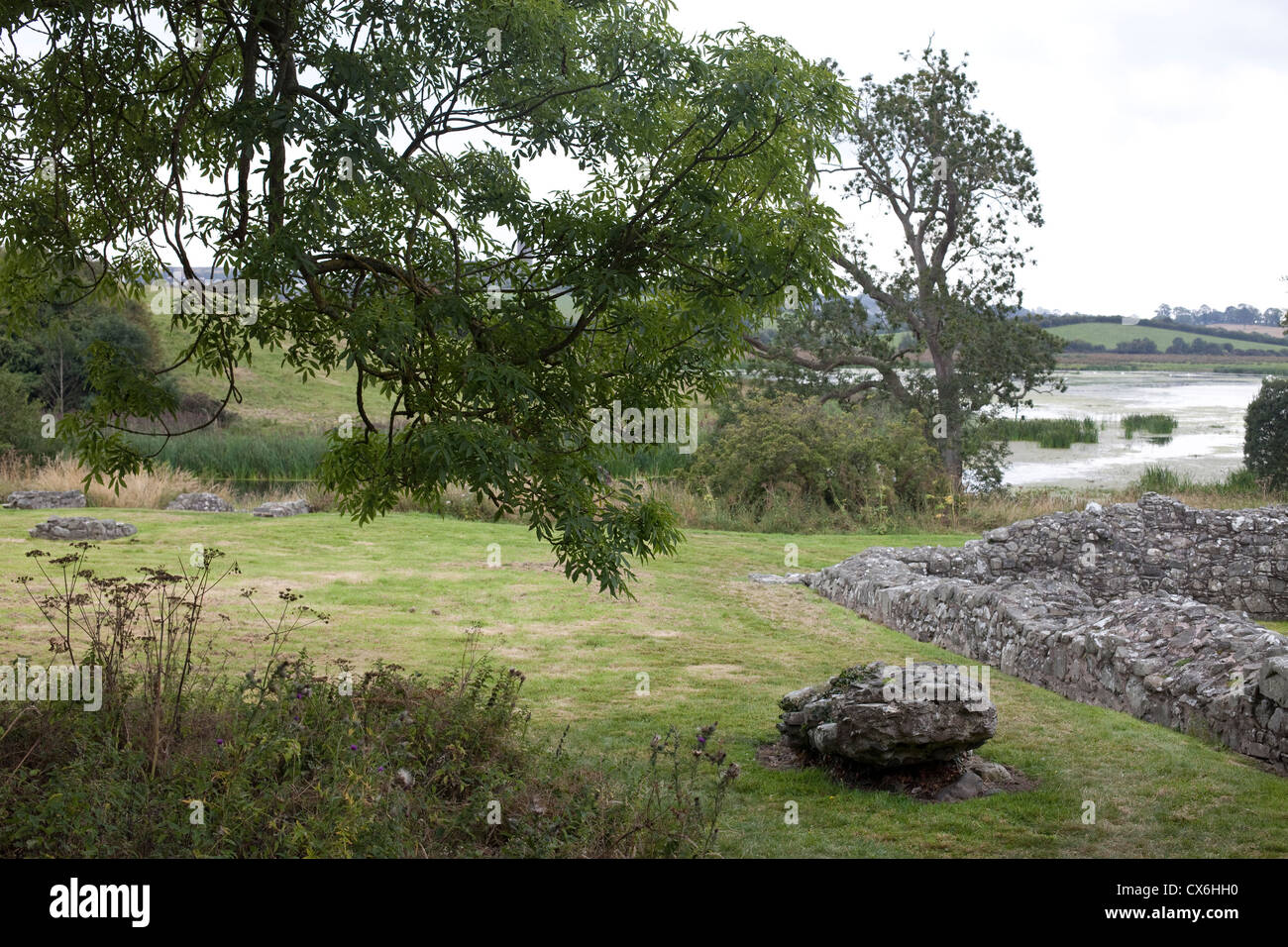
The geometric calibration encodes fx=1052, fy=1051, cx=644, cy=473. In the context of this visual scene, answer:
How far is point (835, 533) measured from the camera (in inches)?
802

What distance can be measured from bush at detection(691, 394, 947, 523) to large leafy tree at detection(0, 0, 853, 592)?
1477 cm

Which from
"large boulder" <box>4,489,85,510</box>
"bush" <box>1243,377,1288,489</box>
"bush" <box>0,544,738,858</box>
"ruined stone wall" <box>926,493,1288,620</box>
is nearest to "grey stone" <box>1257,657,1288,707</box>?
"bush" <box>0,544,738,858</box>

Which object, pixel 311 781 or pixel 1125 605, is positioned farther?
pixel 1125 605

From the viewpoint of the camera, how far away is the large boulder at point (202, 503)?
19.9m

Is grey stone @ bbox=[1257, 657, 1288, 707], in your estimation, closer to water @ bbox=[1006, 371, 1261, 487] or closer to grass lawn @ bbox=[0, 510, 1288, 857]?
grass lawn @ bbox=[0, 510, 1288, 857]

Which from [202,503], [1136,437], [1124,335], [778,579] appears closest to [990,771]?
[778,579]

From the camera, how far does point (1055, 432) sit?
129ft

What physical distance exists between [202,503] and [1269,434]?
84.7 feet

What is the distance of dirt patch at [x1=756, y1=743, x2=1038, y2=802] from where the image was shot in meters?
7.00

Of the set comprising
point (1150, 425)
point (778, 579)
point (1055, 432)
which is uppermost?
point (1150, 425)

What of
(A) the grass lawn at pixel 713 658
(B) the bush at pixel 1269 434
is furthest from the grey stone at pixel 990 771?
(B) the bush at pixel 1269 434

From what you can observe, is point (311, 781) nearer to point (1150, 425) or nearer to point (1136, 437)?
point (1136, 437)

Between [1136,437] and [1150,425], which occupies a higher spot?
[1150,425]

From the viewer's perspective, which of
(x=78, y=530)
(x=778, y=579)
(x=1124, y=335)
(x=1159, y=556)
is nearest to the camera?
(x=1159, y=556)
